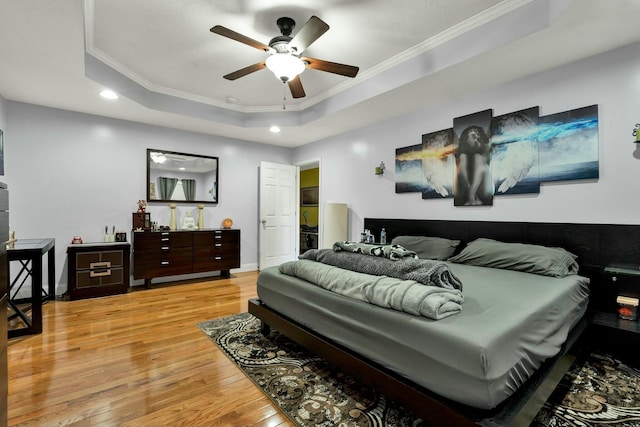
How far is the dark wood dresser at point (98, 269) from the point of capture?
12.5 ft

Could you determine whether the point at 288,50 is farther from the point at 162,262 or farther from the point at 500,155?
the point at 162,262

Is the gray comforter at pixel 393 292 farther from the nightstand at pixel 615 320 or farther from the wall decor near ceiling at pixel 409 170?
the wall decor near ceiling at pixel 409 170

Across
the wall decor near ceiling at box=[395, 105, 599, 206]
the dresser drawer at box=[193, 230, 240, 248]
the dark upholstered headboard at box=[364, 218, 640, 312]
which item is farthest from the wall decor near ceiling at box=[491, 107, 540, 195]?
the dresser drawer at box=[193, 230, 240, 248]

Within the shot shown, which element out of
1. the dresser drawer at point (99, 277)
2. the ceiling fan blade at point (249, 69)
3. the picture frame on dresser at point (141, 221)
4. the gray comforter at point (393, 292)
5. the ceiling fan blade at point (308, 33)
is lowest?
the dresser drawer at point (99, 277)

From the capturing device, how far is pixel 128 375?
2129 millimetres

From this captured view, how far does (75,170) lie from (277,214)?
10.3ft

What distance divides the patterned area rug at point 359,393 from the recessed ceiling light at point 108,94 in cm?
308

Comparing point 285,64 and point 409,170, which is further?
point 409,170

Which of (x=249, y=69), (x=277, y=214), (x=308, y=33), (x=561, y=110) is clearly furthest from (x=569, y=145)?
(x=277, y=214)

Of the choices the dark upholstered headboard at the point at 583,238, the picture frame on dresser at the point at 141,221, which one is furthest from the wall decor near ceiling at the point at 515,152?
the picture frame on dresser at the point at 141,221

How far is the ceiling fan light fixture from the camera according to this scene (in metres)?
2.47

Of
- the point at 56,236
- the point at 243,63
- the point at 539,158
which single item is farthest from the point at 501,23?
the point at 56,236

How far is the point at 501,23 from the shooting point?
8.11 feet

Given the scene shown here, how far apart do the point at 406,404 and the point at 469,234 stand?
97.2 inches
